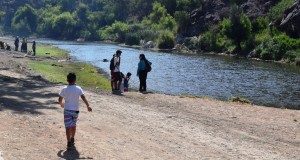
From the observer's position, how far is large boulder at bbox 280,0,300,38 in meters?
87.0

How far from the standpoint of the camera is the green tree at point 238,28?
3632 inches

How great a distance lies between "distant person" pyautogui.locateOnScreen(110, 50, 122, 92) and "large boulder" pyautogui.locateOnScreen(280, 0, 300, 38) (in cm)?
6683

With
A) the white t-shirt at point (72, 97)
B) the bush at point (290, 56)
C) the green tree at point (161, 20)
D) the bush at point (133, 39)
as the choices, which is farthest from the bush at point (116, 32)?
the white t-shirt at point (72, 97)

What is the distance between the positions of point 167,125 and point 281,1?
95.6 m

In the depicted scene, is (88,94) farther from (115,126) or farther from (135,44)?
(135,44)

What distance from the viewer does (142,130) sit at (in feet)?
53.2

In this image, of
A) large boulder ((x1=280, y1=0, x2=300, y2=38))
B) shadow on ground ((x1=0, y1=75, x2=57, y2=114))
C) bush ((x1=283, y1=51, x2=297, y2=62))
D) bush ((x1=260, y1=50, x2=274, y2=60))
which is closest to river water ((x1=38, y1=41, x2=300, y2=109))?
shadow on ground ((x1=0, y1=75, x2=57, y2=114))

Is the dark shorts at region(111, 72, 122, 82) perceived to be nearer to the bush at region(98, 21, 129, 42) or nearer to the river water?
the river water

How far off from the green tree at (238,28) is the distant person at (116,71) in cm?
6828

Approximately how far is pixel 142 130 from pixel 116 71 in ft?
33.7

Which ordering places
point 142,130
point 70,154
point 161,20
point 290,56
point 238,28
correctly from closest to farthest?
1. point 70,154
2. point 142,130
3. point 290,56
4. point 238,28
5. point 161,20

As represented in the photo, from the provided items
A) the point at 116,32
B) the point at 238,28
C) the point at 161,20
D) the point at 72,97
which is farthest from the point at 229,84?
the point at 116,32

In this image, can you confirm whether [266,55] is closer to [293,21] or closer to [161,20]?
[293,21]

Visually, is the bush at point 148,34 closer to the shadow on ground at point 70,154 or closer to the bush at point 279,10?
the bush at point 279,10
